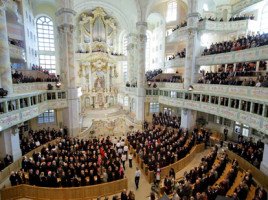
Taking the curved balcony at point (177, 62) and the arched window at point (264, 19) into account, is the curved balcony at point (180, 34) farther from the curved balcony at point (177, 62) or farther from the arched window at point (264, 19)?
the arched window at point (264, 19)

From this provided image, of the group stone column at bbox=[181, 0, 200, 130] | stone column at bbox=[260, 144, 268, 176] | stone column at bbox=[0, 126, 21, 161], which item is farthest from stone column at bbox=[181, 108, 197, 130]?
stone column at bbox=[0, 126, 21, 161]

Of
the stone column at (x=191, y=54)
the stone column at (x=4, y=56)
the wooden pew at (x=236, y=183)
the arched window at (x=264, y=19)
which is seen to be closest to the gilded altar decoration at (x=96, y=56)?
the stone column at (x=191, y=54)

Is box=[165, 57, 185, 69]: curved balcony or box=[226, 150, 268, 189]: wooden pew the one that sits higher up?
box=[165, 57, 185, 69]: curved balcony

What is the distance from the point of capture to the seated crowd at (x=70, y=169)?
29.7 ft

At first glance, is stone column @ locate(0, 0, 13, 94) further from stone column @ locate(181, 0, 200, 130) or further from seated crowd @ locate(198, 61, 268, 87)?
seated crowd @ locate(198, 61, 268, 87)

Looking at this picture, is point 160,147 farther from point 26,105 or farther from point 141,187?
point 26,105

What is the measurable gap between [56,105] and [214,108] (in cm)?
1311

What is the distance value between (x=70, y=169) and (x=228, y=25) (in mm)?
17595

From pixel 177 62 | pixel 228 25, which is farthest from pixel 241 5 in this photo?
pixel 177 62

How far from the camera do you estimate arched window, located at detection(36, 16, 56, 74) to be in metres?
22.4

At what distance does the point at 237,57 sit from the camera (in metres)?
13.6

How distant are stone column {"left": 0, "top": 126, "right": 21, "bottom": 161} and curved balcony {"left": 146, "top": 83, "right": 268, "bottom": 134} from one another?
1335 cm

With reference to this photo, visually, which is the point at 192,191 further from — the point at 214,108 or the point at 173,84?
the point at 173,84

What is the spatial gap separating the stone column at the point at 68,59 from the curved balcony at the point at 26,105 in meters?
0.77
